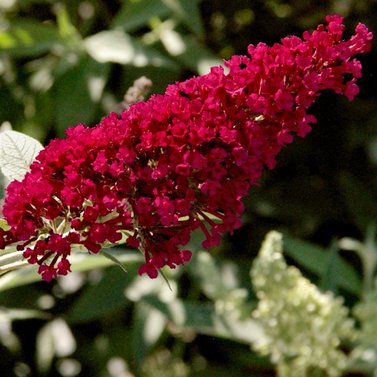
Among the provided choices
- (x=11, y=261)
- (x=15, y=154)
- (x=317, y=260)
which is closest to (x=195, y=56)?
→ (x=317, y=260)

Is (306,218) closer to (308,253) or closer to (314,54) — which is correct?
(308,253)

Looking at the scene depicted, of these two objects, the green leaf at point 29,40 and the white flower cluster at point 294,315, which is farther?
the green leaf at point 29,40

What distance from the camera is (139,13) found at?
2.09m

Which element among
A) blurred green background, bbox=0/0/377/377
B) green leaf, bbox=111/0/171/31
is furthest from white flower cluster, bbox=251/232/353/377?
green leaf, bbox=111/0/171/31

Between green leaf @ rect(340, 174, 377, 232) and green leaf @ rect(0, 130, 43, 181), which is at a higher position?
green leaf @ rect(0, 130, 43, 181)

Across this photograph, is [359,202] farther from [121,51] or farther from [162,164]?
[162,164]

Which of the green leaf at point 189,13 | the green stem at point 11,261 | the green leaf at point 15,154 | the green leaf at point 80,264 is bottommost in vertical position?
the green leaf at point 80,264

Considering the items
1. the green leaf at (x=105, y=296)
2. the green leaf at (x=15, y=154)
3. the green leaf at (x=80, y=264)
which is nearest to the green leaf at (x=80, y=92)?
the green leaf at (x=105, y=296)

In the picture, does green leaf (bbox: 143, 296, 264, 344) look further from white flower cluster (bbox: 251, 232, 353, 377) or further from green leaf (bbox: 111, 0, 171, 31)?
green leaf (bbox: 111, 0, 171, 31)

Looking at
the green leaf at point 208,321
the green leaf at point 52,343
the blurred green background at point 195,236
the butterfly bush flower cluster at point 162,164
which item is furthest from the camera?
Answer: the green leaf at point 52,343

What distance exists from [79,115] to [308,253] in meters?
0.63

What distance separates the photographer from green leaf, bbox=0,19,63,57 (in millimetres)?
2074

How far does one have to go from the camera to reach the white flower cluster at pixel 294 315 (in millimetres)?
1533

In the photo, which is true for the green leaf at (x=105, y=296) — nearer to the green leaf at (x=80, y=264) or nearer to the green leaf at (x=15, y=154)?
the green leaf at (x=80, y=264)
